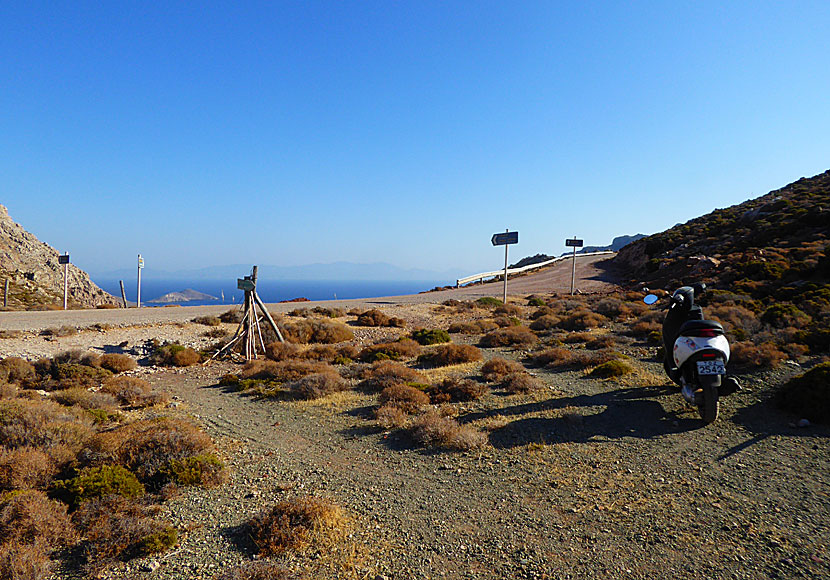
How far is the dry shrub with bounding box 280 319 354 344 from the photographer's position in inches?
682

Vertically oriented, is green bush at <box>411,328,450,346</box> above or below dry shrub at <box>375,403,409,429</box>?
above

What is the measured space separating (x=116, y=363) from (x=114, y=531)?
1015 cm

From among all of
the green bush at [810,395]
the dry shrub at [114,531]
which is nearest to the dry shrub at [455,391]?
the green bush at [810,395]

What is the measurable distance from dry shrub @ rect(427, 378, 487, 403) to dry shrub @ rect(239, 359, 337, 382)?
299 cm

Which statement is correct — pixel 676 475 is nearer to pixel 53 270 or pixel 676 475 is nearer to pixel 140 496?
pixel 140 496

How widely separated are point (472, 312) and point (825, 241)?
69.4 ft

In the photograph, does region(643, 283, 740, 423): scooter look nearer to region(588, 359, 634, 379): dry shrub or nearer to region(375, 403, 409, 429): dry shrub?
region(588, 359, 634, 379): dry shrub

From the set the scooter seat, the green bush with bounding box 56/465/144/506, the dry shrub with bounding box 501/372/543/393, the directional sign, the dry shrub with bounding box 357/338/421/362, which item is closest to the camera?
the green bush with bounding box 56/465/144/506

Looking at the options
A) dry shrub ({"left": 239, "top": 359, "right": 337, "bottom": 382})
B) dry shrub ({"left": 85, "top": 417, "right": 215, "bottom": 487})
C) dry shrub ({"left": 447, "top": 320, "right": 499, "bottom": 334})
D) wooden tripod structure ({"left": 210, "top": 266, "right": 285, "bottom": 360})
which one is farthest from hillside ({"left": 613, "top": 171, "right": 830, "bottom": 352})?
wooden tripod structure ({"left": 210, "top": 266, "right": 285, "bottom": 360})

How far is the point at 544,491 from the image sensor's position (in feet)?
16.5

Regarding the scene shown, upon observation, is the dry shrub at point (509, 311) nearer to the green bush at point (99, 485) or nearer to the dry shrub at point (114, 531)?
the green bush at point (99, 485)

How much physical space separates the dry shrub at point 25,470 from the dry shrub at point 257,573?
3.07 meters

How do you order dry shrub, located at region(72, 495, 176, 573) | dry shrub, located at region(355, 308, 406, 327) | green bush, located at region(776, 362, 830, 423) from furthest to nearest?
dry shrub, located at region(355, 308, 406, 327)
green bush, located at region(776, 362, 830, 423)
dry shrub, located at region(72, 495, 176, 573)

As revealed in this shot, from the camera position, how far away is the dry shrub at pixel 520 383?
30.2 feet
